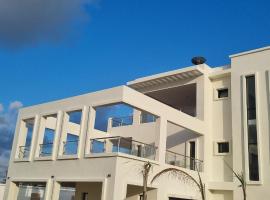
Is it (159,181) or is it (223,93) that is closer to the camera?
(159,181)

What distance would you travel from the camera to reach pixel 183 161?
823 inches

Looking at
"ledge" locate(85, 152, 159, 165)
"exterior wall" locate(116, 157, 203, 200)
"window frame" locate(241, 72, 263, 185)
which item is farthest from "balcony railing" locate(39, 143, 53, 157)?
"window frame" locate(241, 72, 263, 185)

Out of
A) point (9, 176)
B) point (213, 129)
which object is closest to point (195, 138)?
point (213, 129)

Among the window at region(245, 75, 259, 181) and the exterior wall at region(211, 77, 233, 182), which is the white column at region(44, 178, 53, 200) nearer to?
the exterior wall at region(211, 77, 233, 182)

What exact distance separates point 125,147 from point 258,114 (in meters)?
7.72

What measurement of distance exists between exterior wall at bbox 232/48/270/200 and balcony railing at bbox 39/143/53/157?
1001 centimetres

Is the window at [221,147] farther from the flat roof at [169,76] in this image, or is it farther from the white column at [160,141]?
the white column at [160,141]

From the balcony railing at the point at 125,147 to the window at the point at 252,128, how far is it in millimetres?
5543

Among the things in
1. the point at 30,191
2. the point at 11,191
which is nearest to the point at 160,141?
the point at 11,191

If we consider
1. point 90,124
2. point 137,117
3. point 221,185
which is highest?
point 137,117

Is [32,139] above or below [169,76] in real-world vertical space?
below

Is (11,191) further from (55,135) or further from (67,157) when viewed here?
(67,157)

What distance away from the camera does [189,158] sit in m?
21.1

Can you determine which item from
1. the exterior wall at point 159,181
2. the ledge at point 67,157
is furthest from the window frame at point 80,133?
the exterior wall at point 159,181
